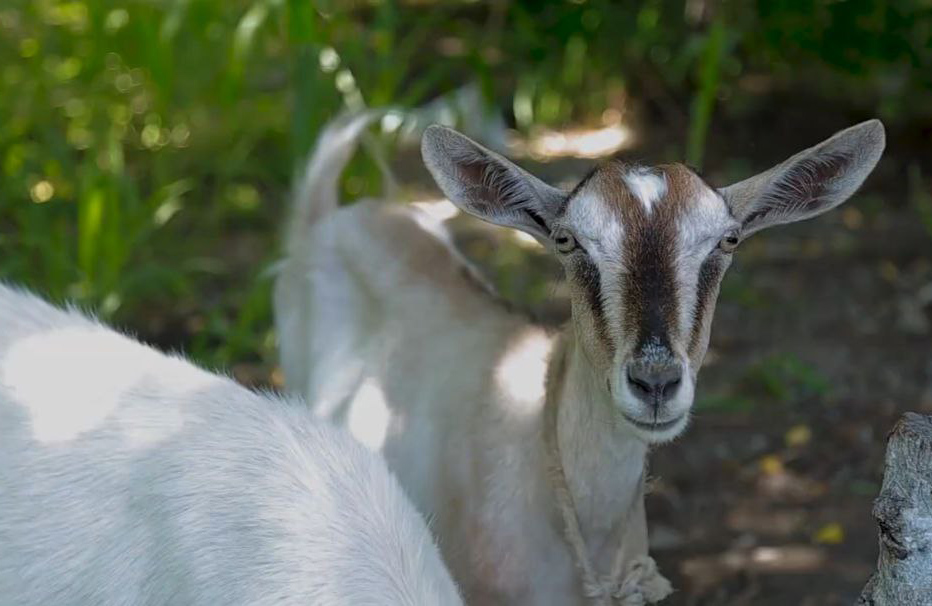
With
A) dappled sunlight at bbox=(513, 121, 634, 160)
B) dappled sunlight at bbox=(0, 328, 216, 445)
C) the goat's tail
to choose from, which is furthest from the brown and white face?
dappled sunlight at bbox=(513, 121, 634, 160)

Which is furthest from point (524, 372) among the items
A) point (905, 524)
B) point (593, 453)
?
point (905, 524)

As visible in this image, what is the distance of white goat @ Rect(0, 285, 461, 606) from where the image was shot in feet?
8.52

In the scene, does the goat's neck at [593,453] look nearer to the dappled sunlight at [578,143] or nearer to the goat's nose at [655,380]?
the goat's nose at [655,380]

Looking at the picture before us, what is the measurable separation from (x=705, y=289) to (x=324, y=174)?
1.60 meters

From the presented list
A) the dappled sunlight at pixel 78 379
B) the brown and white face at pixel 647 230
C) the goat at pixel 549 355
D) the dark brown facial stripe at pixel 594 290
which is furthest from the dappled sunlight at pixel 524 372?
the dappled sunlight at pixel 78 379

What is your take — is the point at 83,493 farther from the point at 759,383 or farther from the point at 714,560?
the point at 759,383

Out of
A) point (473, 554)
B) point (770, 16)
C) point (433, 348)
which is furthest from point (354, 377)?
point (770, 16)

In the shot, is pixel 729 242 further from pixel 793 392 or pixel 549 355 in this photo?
pixel 793 392

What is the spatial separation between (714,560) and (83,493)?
2.17 metres

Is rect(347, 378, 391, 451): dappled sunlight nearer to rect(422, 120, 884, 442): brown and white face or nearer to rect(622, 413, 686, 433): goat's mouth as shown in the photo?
rect(422, 120, 884, 442): brown and white face

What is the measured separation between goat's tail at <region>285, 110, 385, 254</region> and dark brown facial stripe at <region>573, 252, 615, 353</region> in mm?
1298

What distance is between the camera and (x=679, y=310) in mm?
2910

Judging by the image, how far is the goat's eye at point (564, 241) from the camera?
3.08m

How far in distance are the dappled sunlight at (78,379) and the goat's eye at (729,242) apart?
1.07 m
